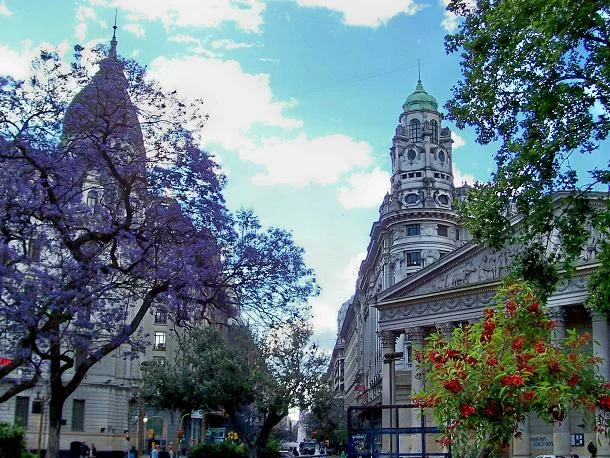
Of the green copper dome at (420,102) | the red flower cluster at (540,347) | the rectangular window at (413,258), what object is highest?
the green copper dome at (420,102)

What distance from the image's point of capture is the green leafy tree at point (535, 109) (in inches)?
669

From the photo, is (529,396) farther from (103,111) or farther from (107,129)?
(103,111)

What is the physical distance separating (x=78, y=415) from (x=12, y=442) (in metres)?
26.7

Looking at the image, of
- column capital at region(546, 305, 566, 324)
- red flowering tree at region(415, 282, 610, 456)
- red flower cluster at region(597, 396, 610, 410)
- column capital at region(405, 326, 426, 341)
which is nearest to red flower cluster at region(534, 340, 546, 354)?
red flowering tree at region(415, 282, 610, 456)

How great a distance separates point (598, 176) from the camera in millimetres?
18297

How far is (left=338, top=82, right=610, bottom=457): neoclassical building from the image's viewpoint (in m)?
44.0

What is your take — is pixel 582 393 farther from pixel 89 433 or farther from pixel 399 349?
pixel 399 349

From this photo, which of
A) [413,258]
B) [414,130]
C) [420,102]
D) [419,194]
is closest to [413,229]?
[413,258]

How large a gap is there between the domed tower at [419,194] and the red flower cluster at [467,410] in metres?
58.0

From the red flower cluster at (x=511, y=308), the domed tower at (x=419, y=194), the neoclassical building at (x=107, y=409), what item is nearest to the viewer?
the red flower cluster at (x=511, y=308)

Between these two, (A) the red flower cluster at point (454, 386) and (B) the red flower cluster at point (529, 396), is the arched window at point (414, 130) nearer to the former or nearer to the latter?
(A) the red flower cluster at point (454, 386)

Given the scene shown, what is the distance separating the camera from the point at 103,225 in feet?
71.5

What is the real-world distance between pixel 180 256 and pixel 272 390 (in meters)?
27.4

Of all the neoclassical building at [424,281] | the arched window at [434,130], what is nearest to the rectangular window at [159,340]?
the neoclassical building at [424,281]
